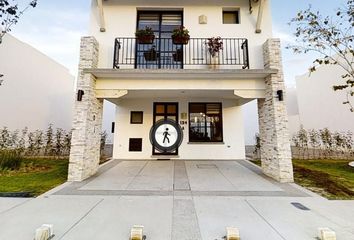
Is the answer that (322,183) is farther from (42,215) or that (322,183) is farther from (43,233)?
(42,215)

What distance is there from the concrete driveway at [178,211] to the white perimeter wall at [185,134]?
332cm

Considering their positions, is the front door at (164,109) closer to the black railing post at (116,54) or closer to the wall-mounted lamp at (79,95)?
the black railing post at (116,54)

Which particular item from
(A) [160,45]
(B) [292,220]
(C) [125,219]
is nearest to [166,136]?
(C) [125,219]

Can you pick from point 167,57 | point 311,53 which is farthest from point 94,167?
point 311,53

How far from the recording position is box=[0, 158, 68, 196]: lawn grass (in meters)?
4.48

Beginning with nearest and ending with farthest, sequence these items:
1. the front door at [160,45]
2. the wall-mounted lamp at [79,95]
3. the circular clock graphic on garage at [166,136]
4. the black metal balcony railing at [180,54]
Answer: the circular clock graphic on garage at [166,136] → the wall-mounted lamp at [79,95] → the black metal balcony railing at [180,54] → the front door at [160,45]

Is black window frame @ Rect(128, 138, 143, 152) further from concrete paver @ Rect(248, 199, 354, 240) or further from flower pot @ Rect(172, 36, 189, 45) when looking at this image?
concrete paver @ Rect(248, 199, 354, 240)

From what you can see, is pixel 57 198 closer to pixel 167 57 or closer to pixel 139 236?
pixel 139 236

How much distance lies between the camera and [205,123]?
348 inches

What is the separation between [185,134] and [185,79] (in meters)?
3.40

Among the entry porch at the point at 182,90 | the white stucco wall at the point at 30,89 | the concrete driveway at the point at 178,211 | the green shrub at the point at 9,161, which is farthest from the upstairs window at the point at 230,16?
the white stucco wall at the point at 30,89

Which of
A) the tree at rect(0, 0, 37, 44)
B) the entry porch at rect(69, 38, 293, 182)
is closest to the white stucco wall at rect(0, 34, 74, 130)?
the tree at rect(0, 0, 37, 44)

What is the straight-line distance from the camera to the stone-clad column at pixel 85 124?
17.6 feet

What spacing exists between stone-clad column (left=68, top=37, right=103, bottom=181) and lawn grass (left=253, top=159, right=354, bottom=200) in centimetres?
633
